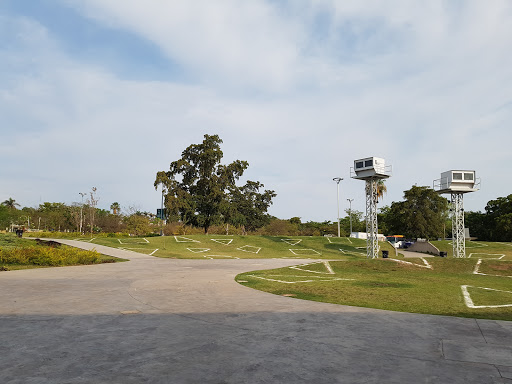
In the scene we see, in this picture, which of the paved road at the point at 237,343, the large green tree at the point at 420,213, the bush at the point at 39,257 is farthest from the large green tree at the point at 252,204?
the paved road at the point at 237,343

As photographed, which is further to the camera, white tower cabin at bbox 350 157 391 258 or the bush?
white tower cabin at bbox 350 157 391 258

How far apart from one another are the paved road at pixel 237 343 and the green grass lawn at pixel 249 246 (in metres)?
27.1

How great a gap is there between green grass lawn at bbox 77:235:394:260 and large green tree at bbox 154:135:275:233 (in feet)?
19.2

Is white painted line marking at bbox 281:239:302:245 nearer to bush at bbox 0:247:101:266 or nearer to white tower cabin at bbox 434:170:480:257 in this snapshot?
white tower cabin at bbox 434:170:480:257

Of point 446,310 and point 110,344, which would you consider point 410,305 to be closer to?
point 446,310

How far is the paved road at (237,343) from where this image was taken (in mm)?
4488

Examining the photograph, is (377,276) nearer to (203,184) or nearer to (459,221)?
(459,221)

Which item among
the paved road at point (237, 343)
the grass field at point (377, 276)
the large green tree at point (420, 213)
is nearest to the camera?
the paved road at point (237, 343)

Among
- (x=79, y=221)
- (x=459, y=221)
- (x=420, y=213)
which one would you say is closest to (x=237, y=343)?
(x=459, y=221)

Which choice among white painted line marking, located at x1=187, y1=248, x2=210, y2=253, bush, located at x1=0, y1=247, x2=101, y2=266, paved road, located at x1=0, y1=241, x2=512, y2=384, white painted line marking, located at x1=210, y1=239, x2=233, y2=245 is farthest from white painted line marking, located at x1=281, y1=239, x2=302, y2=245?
paved road, located at x1=0, y1=241, x2=512, y2=384

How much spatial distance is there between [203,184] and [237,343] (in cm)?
4978

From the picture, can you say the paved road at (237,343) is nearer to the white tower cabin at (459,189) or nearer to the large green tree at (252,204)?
the white tower cabin at (459,189)

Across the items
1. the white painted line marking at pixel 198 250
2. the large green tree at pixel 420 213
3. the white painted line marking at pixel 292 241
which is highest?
the large green tree at pixel 420 213

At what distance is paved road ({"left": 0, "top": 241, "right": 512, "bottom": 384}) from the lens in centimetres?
449
